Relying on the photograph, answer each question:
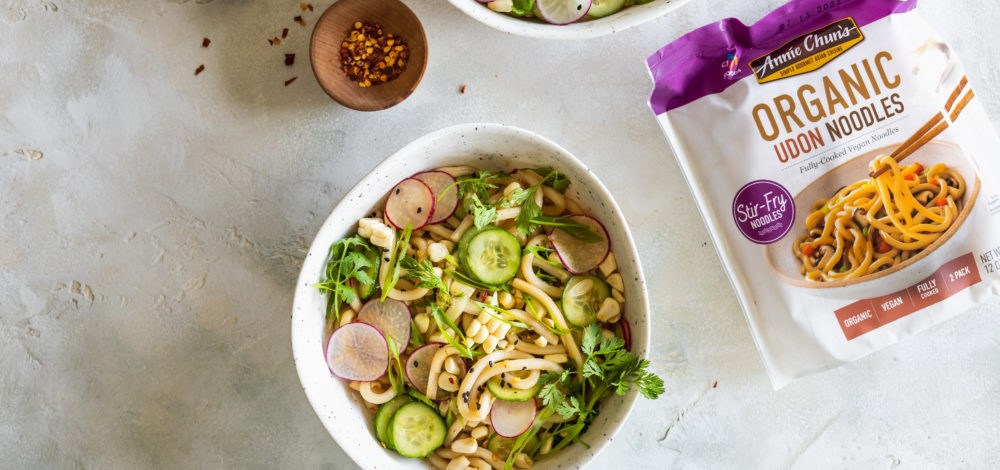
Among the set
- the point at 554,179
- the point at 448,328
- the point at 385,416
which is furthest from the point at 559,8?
the point at 385,416

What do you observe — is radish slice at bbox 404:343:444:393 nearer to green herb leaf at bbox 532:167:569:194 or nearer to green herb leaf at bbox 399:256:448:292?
green herb leaf at bbox 399:256:448:292

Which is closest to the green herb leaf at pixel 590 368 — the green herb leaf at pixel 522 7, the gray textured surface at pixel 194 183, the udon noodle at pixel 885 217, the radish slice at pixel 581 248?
the radish slice at pixel 581 248

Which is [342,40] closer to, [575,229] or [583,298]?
[575,229]

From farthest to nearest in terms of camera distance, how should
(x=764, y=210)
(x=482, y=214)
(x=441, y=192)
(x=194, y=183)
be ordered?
(x=194, y=183) < (x=764, y=210) < (x=441, y=192) < (x=482, y=214)

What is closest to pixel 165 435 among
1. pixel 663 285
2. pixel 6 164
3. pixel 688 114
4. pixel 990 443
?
pixel 6 164

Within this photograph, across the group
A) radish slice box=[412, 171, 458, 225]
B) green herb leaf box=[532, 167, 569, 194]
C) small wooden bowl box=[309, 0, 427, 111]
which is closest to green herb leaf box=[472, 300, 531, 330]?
radish slice box=[412, 171, 458, 225]

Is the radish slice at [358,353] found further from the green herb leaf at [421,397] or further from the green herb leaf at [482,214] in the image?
the green herb leaf at [482,214]
